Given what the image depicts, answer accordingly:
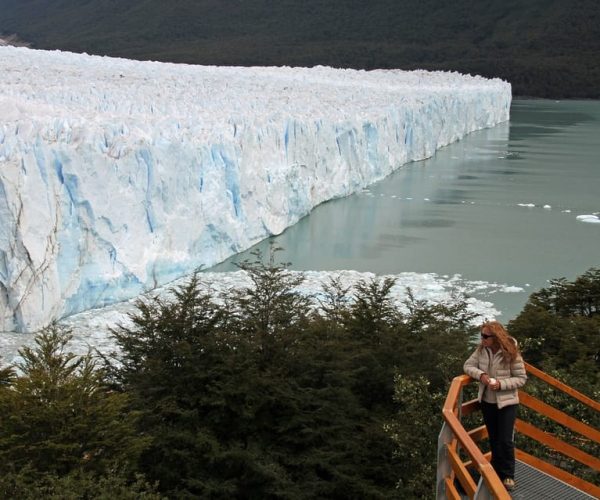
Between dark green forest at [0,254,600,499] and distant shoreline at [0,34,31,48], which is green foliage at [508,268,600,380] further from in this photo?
distant shoreline at [0,34,31,48]

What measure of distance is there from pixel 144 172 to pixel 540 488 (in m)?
7.35

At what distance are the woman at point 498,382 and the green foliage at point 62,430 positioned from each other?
190cm

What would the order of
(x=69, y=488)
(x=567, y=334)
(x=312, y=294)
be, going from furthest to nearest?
(x=312, y=294)
(x=567, y=334)
(x=69, y=488)

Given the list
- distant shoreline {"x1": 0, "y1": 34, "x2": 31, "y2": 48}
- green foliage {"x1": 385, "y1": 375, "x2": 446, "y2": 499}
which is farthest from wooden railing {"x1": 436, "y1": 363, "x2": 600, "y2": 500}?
distant shoreline {"x1": 0, "y1": 34, "x2": 31, "y2": 48}

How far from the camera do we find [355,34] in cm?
5719

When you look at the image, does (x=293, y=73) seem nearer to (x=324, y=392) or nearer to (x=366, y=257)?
(x=366, y=257)

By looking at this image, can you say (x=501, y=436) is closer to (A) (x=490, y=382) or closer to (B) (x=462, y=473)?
(A) (x=490, y=382)

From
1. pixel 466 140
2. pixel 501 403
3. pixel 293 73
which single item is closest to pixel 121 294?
pixel 501 403

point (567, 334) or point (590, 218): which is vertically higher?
point (567, 334)

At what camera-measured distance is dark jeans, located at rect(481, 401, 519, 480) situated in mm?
2570

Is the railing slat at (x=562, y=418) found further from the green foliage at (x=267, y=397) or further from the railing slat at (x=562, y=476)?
the green foliage at (x=267, y=397)

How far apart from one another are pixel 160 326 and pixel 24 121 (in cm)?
390

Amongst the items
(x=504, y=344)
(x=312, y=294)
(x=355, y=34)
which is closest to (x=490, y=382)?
(x=504, y=344)

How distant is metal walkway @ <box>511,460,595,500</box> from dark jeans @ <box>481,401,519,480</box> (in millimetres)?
52
